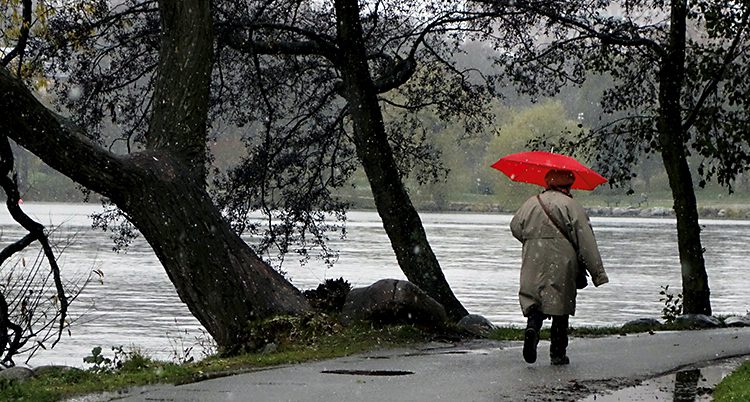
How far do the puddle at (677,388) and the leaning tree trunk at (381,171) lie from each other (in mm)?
6565

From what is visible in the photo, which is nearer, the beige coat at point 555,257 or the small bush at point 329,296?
the beige coat at point 555,257

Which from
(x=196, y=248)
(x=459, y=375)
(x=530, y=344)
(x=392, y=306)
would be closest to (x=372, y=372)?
(x=459, y=375)

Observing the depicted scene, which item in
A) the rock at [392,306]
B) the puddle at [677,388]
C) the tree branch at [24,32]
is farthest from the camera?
the rock at [392,306]

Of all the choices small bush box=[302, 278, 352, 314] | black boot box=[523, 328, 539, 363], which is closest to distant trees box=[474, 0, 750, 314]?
small bush box=[302, 278, 352, 314]

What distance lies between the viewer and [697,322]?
18047mm

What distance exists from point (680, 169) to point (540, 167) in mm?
9626

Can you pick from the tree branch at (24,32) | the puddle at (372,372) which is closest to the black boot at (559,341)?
the puddle at (372,372)

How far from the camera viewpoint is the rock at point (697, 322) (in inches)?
704

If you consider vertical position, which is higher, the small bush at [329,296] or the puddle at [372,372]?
the small bush at [329,296]

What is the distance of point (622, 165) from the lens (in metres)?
21.7

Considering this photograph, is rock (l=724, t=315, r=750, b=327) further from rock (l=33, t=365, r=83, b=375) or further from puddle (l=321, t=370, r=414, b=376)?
rock (l=33, t=365, r=83, b=375)

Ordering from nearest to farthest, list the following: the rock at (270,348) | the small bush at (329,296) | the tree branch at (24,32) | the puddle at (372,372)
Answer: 1. the puddle at (372,372)
2. the rock at (270,348)
3. the tree branch at (24,32)
4. the small bush at (329,296)

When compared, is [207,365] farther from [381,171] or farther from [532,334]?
[381,171]

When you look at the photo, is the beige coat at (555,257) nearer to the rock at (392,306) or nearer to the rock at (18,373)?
the rock at (392,306)
